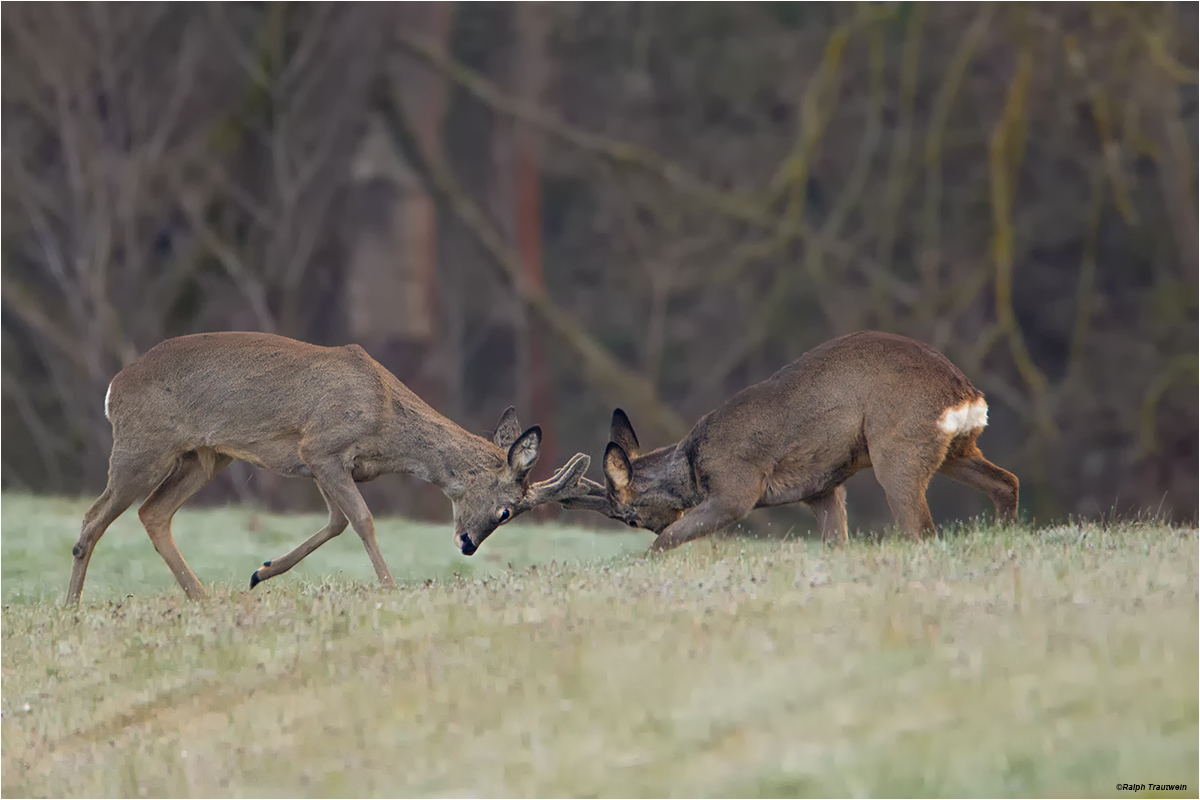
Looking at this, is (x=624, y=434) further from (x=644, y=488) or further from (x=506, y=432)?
(x=506, y=432)

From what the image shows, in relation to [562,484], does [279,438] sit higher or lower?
higher

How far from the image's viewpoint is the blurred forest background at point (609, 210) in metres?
18.4

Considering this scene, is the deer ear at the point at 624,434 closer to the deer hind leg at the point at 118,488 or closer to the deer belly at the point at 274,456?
Answer: the deer belly at the point at 274,456

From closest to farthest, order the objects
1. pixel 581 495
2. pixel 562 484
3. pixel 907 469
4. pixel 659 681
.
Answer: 1. pixel 659 681
2. pixel 907 469
3. pixel 562 484
4. pixel 581 495

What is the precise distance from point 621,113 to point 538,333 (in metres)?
5.43

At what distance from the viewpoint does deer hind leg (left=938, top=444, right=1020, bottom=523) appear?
→ 32.9 ft

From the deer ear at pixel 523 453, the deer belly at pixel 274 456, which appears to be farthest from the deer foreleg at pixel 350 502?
the deer ear at pixel 523 453

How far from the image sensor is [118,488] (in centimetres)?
973

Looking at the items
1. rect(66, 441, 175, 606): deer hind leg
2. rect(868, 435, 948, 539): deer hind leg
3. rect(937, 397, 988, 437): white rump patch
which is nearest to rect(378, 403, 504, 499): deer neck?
rect(66, 441, 175, 606): deer hind leg

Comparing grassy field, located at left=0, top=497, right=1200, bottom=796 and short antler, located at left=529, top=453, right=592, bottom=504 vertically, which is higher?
grassy field, located at left=0, top=497, right=1200, bottom=796

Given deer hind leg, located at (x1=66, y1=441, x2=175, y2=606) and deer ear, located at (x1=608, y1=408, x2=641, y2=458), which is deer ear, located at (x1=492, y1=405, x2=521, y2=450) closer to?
deer ear, located at (x1=608, y1=408, x2=641, y2=458)

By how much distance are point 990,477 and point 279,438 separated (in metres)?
4.49

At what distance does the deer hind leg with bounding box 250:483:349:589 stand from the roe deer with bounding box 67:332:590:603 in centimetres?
1

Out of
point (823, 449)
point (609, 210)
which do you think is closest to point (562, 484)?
point (823, 449)
